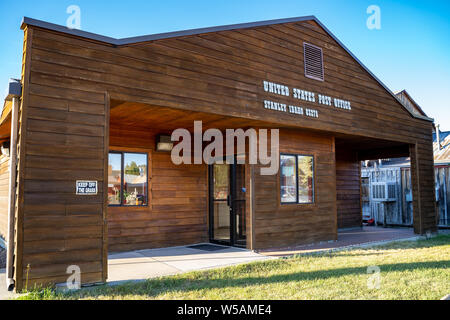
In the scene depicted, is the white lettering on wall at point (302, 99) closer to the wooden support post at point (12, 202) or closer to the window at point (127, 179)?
the window at point (127, 179)

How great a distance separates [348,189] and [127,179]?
25.9 feet

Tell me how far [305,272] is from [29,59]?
189 inches

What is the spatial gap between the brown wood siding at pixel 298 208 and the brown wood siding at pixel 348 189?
3205mm

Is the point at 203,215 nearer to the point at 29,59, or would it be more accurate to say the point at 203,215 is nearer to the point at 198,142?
the point at 198,142

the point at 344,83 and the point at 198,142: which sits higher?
the point at 344,83

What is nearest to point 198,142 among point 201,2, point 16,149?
point 201,2

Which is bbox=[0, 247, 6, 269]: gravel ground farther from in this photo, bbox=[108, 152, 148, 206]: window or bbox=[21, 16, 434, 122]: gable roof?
bbox=[21, 16, 434, 122]: gable roof

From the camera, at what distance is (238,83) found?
6.76m

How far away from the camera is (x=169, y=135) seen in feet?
26.7

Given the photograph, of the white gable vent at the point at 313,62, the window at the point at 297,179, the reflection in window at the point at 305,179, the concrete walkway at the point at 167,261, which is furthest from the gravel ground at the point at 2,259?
the white gable vent at the point at 313,62

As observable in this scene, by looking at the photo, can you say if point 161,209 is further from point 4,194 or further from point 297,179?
point 4,194

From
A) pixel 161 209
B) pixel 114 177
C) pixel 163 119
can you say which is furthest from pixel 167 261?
pixel 163 119
